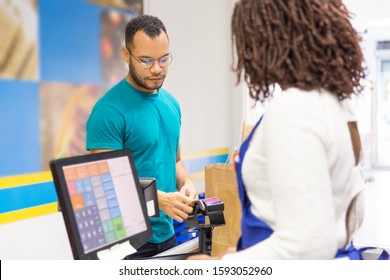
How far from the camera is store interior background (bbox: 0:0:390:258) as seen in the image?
9.01ft

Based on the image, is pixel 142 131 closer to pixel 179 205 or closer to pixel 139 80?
pixel 139 80

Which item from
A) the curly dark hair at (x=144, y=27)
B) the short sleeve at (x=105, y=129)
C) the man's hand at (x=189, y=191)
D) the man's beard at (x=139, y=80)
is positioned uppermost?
the curly dark hair at (x=144, y=27)

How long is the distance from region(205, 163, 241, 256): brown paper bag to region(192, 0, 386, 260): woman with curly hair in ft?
4.12

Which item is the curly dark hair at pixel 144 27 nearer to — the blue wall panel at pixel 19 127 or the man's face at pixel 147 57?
the man's face at pixel 147 57

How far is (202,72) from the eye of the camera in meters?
4.42

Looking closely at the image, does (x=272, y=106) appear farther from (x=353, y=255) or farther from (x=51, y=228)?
(x=51, y=228)

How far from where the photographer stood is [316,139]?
0.84 m

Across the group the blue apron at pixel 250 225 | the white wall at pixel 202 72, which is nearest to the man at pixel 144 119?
the blue apron at pixel 250 225

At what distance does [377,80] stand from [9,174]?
1028 centimetres

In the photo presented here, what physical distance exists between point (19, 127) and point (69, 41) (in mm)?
661

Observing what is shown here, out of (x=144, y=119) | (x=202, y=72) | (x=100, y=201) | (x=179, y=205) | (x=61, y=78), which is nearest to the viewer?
(x=100, y=201)

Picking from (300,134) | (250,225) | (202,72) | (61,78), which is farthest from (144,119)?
(202,72)

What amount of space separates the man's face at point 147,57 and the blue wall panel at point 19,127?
1074mm

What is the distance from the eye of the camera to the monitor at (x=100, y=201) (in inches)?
40.7
